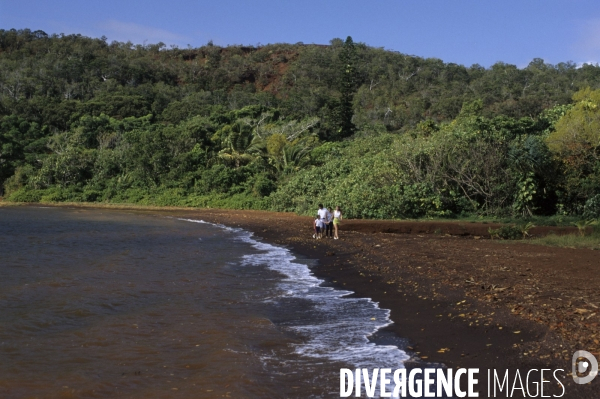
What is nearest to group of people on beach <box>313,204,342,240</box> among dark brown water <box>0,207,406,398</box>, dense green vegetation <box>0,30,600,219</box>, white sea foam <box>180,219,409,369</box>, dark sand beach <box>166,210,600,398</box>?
dark sand beach <box>166,210,600,398</box>

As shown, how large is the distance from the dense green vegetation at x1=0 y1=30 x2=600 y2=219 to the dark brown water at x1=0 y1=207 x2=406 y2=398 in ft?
45.0

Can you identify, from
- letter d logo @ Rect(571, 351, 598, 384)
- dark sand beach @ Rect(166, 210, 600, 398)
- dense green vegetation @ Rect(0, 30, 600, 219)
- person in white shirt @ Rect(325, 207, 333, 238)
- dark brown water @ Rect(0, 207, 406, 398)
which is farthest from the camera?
dense green vegetation @ Rect(0, 30, 600, 219)

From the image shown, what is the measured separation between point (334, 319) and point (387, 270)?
4.51 m

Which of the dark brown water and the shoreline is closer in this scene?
the dark brown water

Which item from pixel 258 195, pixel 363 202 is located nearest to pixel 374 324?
pixel 363 202

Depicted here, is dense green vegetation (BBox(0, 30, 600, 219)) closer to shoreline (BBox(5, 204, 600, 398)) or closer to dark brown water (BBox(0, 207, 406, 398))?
shoreline (BBox(5, 204, 600, 398))

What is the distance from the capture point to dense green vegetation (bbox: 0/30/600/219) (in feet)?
86.4

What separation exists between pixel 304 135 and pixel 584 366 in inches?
1602

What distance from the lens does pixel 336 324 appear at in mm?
8742

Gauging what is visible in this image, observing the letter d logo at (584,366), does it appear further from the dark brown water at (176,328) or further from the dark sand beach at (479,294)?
the dark brown water at (176,328)

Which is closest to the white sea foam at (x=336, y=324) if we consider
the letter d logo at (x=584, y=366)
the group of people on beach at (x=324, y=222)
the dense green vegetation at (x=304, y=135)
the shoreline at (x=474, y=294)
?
the shoreline at (x=474, y=294)

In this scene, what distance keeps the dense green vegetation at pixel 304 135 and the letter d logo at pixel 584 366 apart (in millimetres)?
19524

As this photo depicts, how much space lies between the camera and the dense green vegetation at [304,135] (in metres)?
26.3

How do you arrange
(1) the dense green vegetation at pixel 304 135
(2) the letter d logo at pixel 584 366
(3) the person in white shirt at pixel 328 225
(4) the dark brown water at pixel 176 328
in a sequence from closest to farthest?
(2) the letter d logo at pixel 584 366
(4) the dark brown water at pixel 176 328
(3) the person in white shirt at pixel 328 225
(1) the dense green vegetation at pixel 304 135
